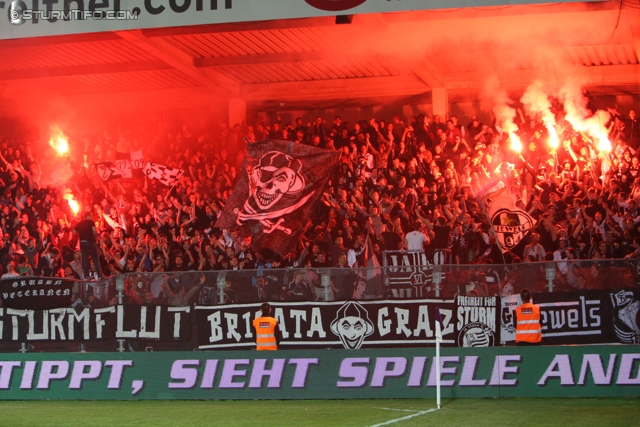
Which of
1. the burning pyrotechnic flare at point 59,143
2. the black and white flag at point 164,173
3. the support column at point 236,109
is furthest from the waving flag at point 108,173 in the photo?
the support column at point 236,109

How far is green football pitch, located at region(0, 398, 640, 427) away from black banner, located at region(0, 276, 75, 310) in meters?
3.02

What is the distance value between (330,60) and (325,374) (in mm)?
12155

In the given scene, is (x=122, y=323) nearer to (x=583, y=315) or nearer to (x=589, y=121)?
(x=583, y=315)

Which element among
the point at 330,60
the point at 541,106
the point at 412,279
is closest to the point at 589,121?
the point at 541,106

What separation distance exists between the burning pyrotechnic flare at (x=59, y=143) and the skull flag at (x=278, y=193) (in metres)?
7.05

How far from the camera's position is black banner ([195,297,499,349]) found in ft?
47.1

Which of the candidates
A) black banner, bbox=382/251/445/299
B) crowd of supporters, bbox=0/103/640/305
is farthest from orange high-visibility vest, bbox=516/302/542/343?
black banner, bbox=382/251/445/299

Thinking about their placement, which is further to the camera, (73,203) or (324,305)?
(73,203)

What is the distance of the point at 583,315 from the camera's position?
14.4 meters

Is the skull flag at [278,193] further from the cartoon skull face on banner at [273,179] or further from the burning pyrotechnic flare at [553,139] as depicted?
the burning pyrotechnic flare at [553,139]

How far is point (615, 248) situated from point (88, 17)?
33.6 feet

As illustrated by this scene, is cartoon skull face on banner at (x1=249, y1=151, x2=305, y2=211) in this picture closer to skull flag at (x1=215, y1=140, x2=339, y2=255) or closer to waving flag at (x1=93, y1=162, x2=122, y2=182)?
skull flag at (x1=215, y1=140, x2=339, y2=255)

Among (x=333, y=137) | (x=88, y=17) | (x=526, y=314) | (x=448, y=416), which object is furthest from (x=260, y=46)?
(x=448, y=416)

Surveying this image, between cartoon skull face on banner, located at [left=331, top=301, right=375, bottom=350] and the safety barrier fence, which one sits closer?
the safety barrier fence
